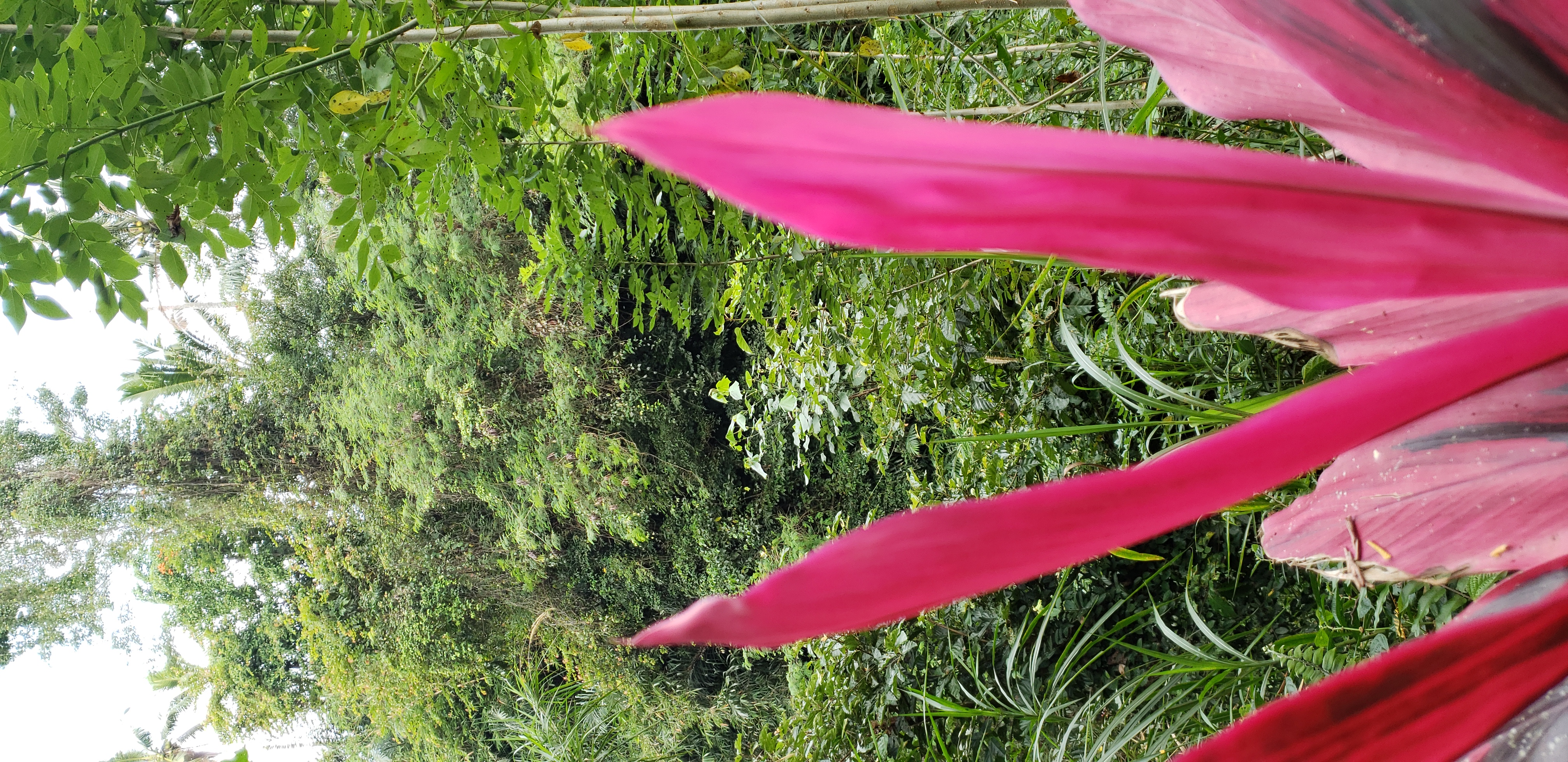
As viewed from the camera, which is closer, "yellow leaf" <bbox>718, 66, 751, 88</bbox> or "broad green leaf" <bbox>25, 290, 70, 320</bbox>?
"broad green leaf" <bbox>25, 290, 70, 320</bbox>

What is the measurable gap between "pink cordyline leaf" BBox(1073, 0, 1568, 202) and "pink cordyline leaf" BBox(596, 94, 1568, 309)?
3.4 inches

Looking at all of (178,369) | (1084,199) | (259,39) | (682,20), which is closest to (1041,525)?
(1084,199)

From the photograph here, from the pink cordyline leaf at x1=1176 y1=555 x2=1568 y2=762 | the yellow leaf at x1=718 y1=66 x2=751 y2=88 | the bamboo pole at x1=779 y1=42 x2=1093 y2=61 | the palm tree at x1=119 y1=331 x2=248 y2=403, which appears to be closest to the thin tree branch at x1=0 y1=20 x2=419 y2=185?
the yellow leaf at x1=718 y1=66 x2=751 y2=88

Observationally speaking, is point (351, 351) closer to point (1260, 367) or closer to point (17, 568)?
point (17, 568)

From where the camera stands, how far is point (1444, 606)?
1.79ft

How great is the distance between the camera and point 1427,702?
120mm

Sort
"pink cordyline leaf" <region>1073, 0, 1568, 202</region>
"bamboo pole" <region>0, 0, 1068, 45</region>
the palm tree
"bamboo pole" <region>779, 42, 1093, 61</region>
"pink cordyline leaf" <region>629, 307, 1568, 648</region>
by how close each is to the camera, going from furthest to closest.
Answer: the palm tree
"bamboo pole" <region>779, 42, 1093, 61</region>
"bamboo pole" <region>0, 0, 1068, 45</region>
"pink cordyline leaf" <region>1073, 0, 1568, 202</region>
"pink cordyline leaf" <region>629, 307, 1568, 648</region>

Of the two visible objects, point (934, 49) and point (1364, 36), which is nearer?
point (1364, 36)

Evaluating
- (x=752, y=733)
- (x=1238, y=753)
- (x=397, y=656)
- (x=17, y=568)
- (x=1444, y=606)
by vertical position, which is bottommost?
(x=752, y=733)

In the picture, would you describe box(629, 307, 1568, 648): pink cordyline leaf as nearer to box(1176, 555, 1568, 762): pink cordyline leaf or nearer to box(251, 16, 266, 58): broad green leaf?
box(1176, 555, 1568, 762): pink cordyline leaf

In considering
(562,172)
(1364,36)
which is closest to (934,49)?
(562,172)

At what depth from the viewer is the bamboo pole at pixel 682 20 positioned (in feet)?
2.05

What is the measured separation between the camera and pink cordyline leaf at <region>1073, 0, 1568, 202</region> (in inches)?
7.7

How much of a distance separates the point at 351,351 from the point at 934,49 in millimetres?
4521
